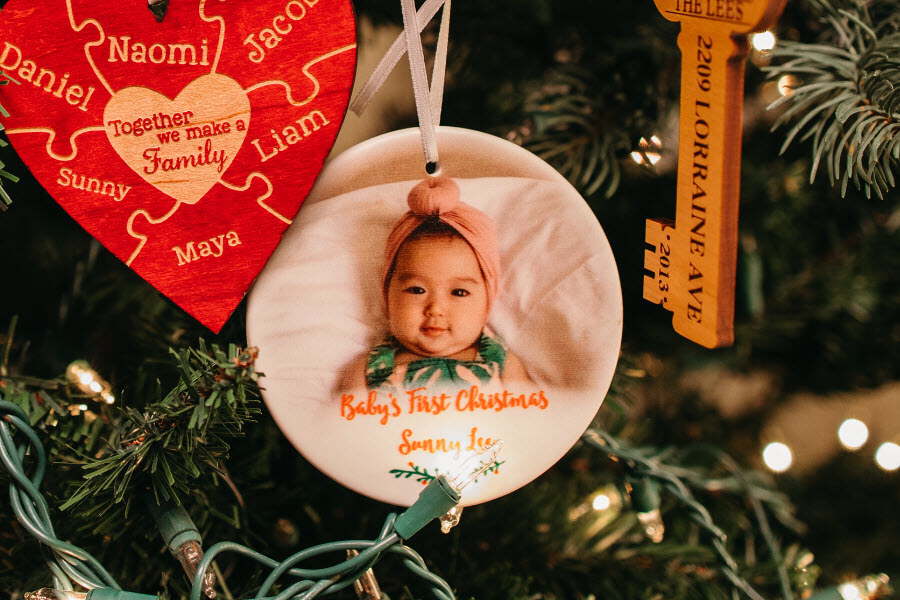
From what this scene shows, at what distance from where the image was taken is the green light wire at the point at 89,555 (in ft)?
1.05

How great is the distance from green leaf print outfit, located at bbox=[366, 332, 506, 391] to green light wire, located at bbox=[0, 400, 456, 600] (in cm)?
8

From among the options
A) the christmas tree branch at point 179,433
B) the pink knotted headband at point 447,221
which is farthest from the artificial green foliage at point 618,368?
the pink knotted headband at point 447,221

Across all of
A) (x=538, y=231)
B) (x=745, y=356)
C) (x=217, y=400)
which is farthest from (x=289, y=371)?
(x=745, y=356)

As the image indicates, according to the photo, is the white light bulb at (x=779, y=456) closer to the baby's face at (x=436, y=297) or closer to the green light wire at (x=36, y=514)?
the baby's face at (x=436, y=297)

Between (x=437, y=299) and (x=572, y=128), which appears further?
(x=572, y=128)

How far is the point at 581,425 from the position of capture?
1.28ft

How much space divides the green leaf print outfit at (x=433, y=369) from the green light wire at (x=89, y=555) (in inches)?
3.2

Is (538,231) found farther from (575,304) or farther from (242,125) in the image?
(242,125)

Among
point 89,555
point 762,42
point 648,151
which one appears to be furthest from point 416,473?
point 762,42

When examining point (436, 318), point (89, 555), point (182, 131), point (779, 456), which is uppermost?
point (182, 131)

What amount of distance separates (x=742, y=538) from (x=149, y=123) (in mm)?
700

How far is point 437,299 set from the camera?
39 centimetres

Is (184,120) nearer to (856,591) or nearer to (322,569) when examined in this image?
(322,569)

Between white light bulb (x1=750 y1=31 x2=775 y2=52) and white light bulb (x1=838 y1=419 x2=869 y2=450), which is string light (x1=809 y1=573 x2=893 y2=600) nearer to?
white light bulb (x1=838 y1=419 x2=869 y2=450)
